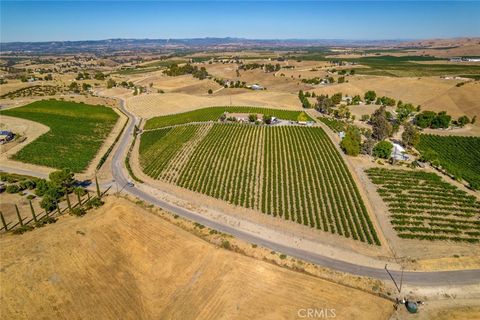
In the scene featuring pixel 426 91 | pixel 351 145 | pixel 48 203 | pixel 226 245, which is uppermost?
pixel 426 91

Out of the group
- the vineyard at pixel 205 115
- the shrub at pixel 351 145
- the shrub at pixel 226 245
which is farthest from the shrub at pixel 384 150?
the shrub at pixel 226 245

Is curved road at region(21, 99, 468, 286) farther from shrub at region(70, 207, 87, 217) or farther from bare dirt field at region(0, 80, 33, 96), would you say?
bare dirt field at region(0, 80, 33, 96)

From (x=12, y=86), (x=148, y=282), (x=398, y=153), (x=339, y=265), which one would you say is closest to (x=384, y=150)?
(x=398, y=153)

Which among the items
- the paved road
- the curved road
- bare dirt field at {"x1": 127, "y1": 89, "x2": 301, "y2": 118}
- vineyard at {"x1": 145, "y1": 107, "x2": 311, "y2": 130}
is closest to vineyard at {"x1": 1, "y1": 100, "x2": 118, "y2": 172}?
bare dirt field at {"x1": 127, "y1": 89, "x2": 301, "y2": 118}

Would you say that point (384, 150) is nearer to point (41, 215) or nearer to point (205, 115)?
point (205, 115)

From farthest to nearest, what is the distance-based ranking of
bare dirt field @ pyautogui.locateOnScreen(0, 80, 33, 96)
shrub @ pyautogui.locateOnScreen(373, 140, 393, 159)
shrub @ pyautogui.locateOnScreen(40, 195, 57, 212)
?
1. bare dirt field @ pyautogui.locateOnScreen(0, 80, 33, 96)
2. shrub @ pyautogui.locateOnScreen(373, 140, 393, 159)
3. shrub @ pyautogui.locateOnScreen(40, 195, 57, 212)

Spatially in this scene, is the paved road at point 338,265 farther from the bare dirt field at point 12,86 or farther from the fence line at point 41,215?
the bare dirt field at point 12,86
